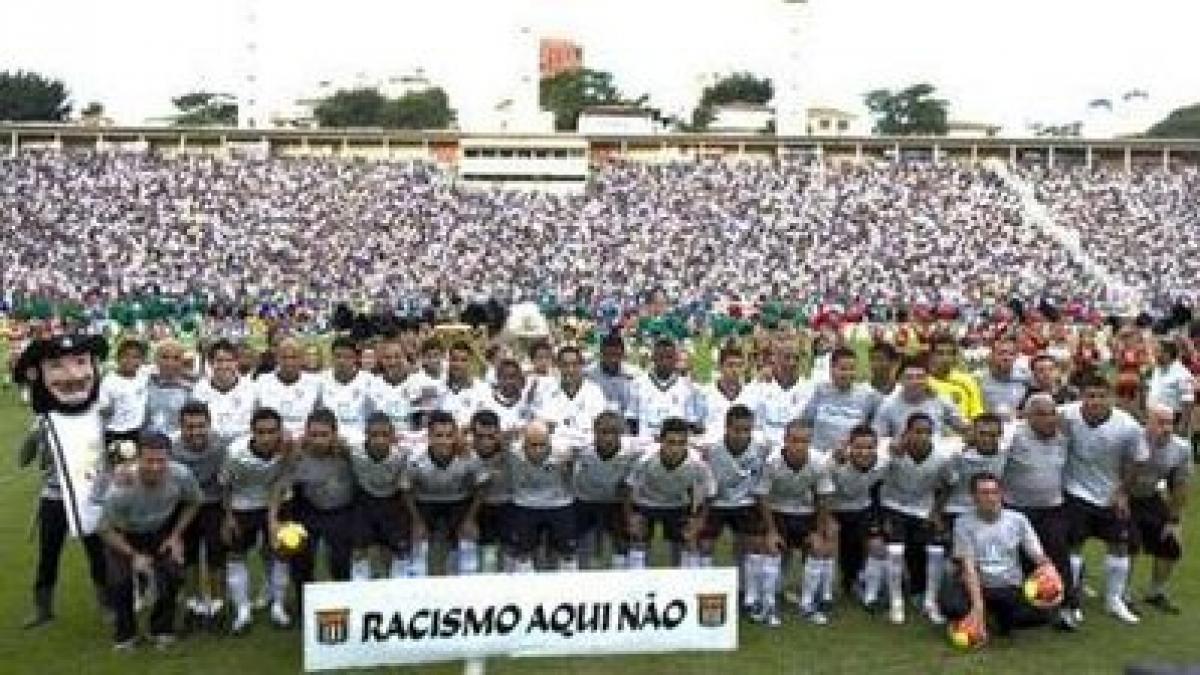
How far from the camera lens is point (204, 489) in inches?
388

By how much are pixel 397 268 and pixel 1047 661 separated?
4684 centimetres

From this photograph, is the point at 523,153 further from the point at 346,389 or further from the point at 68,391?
the point at 68,391

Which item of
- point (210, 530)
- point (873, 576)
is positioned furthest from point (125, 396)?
point (873, 576)

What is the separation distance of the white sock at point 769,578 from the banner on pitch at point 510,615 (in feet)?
7.22

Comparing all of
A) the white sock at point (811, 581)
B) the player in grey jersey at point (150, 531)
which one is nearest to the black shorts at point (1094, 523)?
the white sock at point (811, 581)

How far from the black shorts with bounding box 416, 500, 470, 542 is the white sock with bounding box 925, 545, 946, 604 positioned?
10.1ft

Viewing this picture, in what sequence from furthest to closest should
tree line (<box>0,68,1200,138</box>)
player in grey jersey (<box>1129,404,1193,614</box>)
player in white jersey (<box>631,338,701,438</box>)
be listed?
1. tree line (<box>0,68,1200,138</box>)
2. player in white jersey (<box>631,338,701,438</box>)
3. player in grey jersey (<box>1129,404,1193,614</box>)

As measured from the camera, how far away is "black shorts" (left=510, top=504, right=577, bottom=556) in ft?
33.2

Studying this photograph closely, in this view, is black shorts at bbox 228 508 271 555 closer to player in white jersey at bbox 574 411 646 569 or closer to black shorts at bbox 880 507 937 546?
player in white jersey at bbox 574 411 646 569

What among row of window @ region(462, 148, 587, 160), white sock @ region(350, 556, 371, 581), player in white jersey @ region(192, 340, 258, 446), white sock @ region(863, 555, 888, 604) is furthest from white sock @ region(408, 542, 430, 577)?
row of window @ region(462, 148, 587, 160)

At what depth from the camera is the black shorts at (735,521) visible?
33.8 ft

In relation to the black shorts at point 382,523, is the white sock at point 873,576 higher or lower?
lower

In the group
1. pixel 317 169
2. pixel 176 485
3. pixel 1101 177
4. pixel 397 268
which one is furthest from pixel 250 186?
pixel 176 485

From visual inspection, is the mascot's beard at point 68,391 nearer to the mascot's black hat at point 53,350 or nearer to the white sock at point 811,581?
the mascot's black hat at point 53,350
